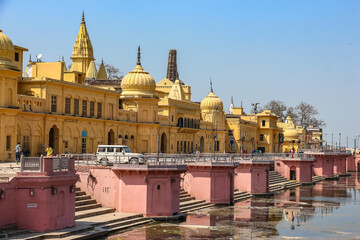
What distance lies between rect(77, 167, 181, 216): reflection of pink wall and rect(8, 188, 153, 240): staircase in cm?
45

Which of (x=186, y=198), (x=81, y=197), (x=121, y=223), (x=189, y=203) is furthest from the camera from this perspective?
(x=186, y=198)

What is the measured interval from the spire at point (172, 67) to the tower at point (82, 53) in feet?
202

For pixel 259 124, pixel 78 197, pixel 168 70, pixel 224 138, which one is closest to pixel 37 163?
pixel 78 197

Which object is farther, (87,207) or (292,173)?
(292,173)

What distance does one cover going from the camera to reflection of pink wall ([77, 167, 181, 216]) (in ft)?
102

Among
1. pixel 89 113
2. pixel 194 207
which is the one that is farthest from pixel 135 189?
pixel 89 113

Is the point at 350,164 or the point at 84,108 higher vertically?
the point at 84,108

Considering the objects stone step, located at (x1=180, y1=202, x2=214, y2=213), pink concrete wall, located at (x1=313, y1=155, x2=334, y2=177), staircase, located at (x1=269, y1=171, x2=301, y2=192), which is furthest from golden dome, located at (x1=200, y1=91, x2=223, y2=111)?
stone step, located at (x1=180, y1=202, x2=214, y2=213)

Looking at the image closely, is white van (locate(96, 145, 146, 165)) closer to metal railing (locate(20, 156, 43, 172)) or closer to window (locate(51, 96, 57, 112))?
window (locate(51, 96, 57, 112))

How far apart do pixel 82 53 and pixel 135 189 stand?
4448cm

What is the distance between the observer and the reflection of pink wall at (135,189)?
31141 mm

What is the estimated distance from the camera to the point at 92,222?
26875mm

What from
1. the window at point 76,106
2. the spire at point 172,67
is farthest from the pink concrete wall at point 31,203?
the spire at point 172,67

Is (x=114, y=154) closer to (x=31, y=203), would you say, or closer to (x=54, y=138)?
(x=54, y=138)
